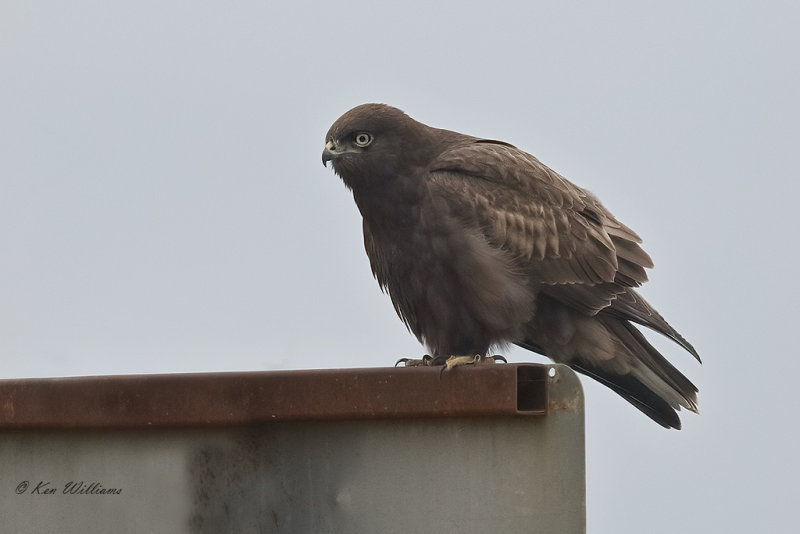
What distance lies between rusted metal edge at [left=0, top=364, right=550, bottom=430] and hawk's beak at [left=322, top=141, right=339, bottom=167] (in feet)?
9.87

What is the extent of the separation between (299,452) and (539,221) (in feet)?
10.6

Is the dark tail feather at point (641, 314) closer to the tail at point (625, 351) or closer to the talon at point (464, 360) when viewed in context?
the tail at point (625, 351)

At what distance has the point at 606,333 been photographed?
22.2 feet

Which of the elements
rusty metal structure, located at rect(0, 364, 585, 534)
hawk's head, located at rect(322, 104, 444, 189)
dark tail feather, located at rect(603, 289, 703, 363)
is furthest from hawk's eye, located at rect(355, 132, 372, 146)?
rusty metal structure, located at rect(0, 364, 585, 534)

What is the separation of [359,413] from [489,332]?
2814 mm

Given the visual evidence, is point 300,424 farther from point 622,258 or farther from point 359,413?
point 622,258

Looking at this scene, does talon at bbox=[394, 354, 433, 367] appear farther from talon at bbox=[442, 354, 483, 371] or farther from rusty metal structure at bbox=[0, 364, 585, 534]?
rusty metal structure at bbox=[0, 364, 585, 534]

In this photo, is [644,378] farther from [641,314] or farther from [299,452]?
[299,452]

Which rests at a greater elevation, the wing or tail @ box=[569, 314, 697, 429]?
the wing

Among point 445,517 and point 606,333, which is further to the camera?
point 606,333

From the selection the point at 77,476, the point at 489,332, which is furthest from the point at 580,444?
the point at 489,332

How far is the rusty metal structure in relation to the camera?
3.47 meters

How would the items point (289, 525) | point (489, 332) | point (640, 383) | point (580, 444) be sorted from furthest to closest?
1. point (640, 383)
2. point (489, 332)
3. point (289, 525)
4. point (580, 444)

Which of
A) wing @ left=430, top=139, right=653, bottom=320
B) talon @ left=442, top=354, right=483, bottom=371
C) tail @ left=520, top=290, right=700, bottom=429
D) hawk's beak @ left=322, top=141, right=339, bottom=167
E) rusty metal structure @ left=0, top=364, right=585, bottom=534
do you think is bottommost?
rusty metal structure @ left=0, top=364, right=585, bottom=534
